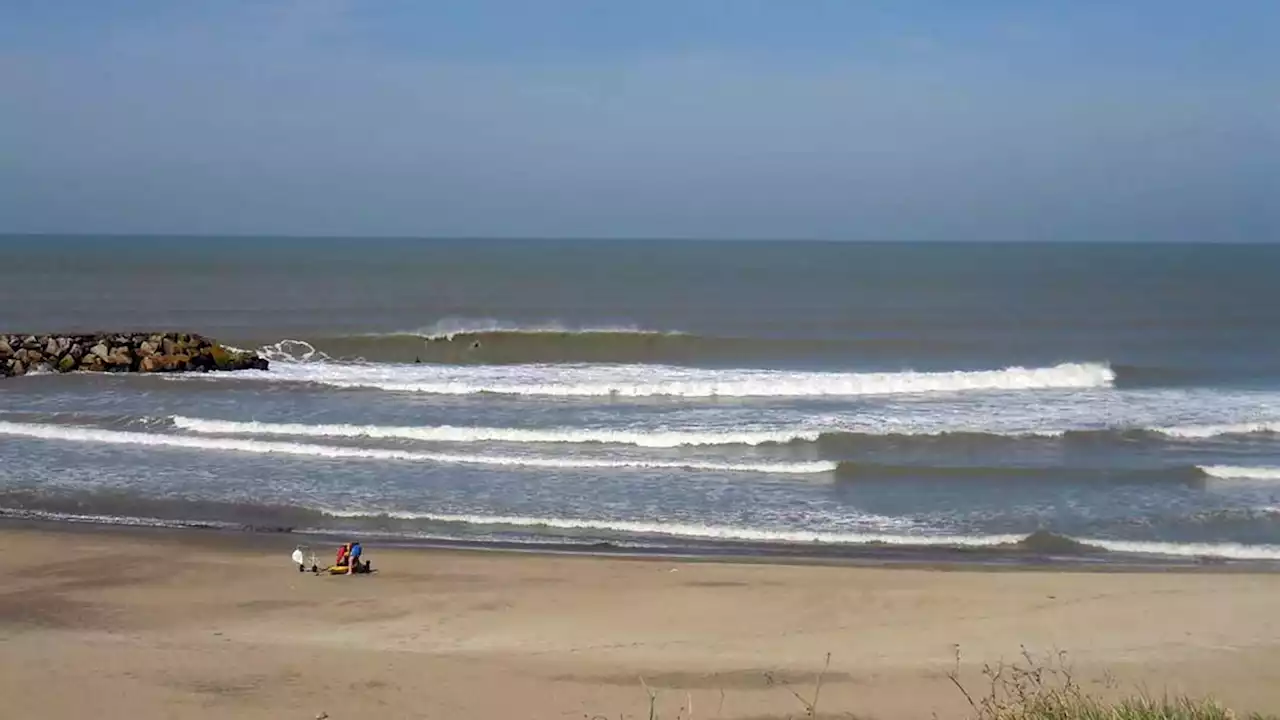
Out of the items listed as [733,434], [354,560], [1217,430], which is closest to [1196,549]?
[1217,430]

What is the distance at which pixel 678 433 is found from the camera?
18.9 m

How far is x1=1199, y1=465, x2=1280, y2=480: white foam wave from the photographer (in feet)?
53.6

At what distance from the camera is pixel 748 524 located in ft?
45.3

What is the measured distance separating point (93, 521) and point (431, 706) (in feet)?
24.7

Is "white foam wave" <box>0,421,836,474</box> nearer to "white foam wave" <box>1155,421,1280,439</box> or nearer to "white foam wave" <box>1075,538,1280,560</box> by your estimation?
"white foam wave" <box>1075,538,1280,560</box>

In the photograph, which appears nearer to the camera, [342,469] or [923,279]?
[342,469]

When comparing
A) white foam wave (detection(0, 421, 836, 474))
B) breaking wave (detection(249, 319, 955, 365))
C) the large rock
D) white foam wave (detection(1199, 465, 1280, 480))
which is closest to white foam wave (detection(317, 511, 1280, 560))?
white foam wave (detection(0, 421, 836, 474))

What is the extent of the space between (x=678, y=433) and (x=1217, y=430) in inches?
349

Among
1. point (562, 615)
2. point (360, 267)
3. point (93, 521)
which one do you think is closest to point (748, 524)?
point (562, 615)

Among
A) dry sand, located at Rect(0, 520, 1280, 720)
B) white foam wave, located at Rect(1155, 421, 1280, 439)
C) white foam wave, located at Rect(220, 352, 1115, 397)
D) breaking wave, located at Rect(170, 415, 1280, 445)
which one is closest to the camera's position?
dry sand, located at Rect(0, 520, 1280, 720)

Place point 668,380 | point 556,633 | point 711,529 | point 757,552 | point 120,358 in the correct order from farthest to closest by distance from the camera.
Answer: point 120,358 < point 668,380 < point 711,529 < point 757,552 < point 556,633

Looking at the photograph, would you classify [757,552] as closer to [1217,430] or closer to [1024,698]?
[1024,698]

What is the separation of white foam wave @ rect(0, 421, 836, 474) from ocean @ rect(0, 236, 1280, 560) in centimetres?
7

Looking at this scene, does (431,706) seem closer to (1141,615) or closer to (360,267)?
(1141,615)
